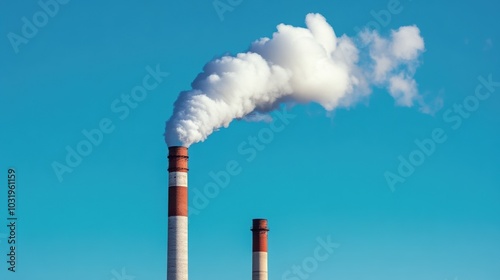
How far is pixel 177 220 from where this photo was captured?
44.4 meters

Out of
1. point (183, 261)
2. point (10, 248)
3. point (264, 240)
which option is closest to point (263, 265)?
point (264, 240)

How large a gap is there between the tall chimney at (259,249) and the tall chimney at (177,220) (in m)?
7.81

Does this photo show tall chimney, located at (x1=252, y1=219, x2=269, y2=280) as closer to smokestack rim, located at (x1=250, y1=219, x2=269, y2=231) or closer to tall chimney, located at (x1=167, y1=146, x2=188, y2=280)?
smokestack rim, located at (x1=250, y1=219, x2=269, y2=231)

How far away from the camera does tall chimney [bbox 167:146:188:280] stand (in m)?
44.3

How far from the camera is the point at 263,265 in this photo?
5184 centimetres

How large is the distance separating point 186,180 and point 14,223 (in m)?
8.50

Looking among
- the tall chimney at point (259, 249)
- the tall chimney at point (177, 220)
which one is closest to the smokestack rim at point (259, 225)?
the tall chimney at point (259, 249)

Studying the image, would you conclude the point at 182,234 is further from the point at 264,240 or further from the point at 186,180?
the point at 264,240

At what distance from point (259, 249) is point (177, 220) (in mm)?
8691

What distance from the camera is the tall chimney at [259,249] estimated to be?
5178 centimetres

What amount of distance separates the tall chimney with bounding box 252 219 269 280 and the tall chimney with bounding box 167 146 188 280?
7807 millimetres

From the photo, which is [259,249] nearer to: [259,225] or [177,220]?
[259,225]

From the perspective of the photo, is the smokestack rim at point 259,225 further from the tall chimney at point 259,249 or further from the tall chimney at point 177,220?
the tall chimney at point 177,220

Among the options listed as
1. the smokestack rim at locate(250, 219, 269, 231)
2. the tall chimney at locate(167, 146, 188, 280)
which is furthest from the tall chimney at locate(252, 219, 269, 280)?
the tall chimney at locate(167, 146, 188, 280)
